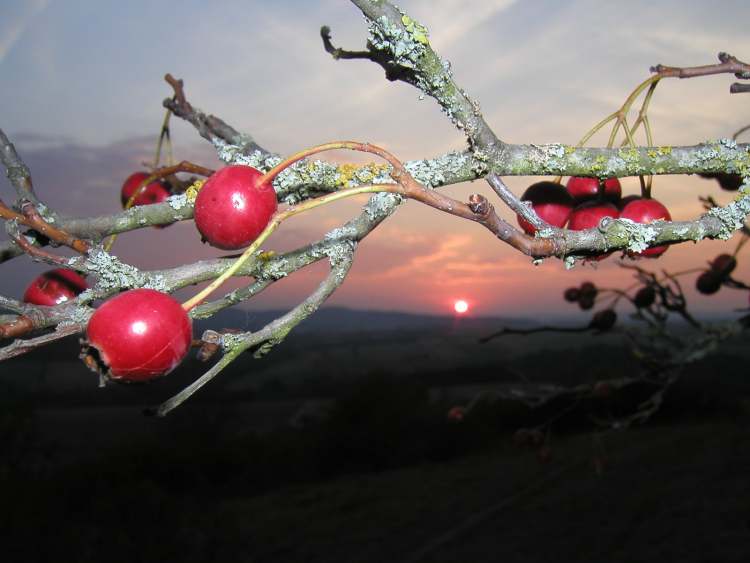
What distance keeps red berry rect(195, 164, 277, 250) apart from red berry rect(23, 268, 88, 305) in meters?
0.60

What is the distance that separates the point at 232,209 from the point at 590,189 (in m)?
1.11

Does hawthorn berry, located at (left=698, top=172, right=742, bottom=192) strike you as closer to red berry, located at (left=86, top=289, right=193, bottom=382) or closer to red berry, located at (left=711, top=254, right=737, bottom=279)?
red berry, located at (left=711, top=254, right=737, bottom=279)

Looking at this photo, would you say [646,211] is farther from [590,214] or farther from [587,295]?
[587,295]

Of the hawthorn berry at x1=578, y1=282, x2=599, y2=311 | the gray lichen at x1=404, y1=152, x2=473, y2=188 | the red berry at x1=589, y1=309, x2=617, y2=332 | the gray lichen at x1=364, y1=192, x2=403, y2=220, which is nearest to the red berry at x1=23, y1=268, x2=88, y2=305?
the gray lichen at x1=364, y1=192, x2=403, y2=220

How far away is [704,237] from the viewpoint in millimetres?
1039

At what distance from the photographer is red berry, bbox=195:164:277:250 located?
0.72 metres

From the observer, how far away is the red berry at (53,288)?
1177 mm

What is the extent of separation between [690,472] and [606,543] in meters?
3.38

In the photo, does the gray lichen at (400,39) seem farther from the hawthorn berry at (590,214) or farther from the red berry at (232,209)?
the hawthorn berry at (590,214)

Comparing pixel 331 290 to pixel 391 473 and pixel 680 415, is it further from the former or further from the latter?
pixel 680 415

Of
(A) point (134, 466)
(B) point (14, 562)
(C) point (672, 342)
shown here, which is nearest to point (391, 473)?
(A) point (134, 466)

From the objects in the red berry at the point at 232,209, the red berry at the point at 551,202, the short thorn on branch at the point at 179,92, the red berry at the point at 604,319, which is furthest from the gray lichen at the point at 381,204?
the red berry at the point at 604,319

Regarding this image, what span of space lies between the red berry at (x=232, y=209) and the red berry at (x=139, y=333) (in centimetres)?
10

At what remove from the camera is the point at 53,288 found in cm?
119
